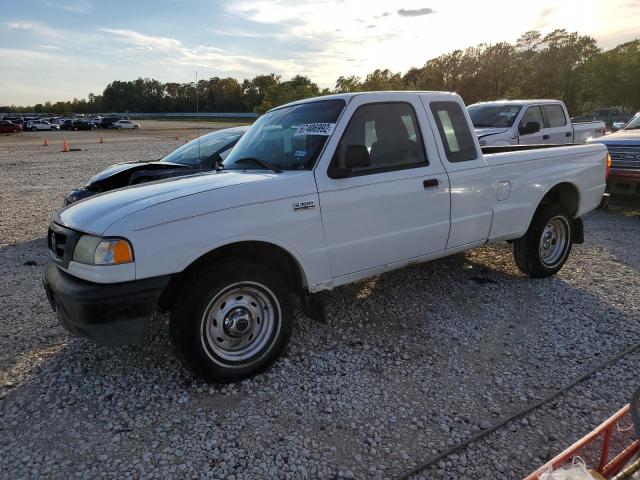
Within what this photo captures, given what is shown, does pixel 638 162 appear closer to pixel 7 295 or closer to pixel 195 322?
pixel 195 322

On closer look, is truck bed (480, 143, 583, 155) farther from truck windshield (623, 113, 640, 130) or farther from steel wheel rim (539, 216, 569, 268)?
truck windshield (623, 113, 640, 130)

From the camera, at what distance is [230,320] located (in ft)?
10.7

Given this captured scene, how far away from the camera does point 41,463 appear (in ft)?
8.60

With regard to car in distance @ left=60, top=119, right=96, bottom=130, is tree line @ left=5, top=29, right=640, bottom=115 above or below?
above

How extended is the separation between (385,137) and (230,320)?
1916 mm

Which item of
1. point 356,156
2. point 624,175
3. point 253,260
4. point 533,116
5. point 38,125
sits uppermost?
point 38,125

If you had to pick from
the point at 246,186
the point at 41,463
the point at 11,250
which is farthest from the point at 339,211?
the point at 11,250

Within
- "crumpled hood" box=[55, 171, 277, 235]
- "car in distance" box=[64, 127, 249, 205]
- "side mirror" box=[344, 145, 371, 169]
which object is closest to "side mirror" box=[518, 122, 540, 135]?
"car in distance" box=[64, 127, 249, 205]

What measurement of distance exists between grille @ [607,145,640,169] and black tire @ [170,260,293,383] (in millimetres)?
7357

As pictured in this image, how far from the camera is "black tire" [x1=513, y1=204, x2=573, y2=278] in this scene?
5059 millimetres

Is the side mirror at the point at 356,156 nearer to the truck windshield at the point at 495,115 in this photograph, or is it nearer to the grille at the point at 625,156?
the grille at the point at 625,156

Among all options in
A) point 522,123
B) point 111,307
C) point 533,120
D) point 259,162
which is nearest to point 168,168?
point 259,162

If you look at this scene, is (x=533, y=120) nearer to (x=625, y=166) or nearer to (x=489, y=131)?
(x=489, y=131)

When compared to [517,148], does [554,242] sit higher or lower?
lower
